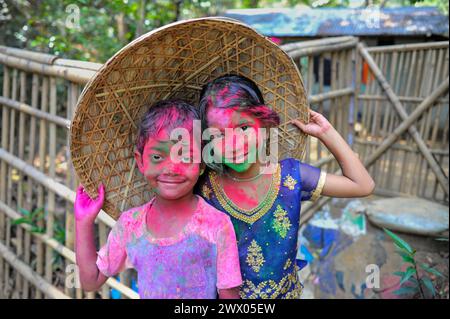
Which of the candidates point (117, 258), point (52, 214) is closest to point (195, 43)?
point (117, 258)

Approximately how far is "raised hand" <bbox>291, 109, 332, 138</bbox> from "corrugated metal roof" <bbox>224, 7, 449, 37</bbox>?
819 centimetres

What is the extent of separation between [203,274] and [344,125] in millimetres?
2968

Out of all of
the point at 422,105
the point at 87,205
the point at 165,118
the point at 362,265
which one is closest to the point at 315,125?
the point at 165,118

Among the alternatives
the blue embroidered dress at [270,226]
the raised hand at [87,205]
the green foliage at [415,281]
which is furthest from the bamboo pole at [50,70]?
the green foliage at [415,281]

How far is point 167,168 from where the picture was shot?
1.28m

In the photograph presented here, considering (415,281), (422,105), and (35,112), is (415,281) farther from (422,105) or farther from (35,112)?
(35,112)

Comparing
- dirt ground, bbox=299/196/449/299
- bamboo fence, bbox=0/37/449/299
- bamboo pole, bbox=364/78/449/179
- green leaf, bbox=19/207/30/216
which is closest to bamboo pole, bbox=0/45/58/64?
bamboo fence, bbox=0/37/449/299

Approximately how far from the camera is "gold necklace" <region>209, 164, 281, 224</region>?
1.47 m

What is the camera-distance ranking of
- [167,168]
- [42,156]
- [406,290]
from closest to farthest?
[167,168]
[42,156]
[406,290]

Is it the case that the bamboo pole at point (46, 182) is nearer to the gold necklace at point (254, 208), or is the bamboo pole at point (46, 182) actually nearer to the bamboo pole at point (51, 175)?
the bamboo pole at point (51, 175)

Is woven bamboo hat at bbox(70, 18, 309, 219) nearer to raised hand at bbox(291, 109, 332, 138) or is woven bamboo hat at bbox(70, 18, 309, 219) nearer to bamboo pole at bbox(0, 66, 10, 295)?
raised hand at bbox(291, 109, 332, 138)

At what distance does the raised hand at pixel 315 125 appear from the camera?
5.11ft

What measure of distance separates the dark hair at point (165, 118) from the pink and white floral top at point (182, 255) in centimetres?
26

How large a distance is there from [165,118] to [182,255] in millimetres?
421
